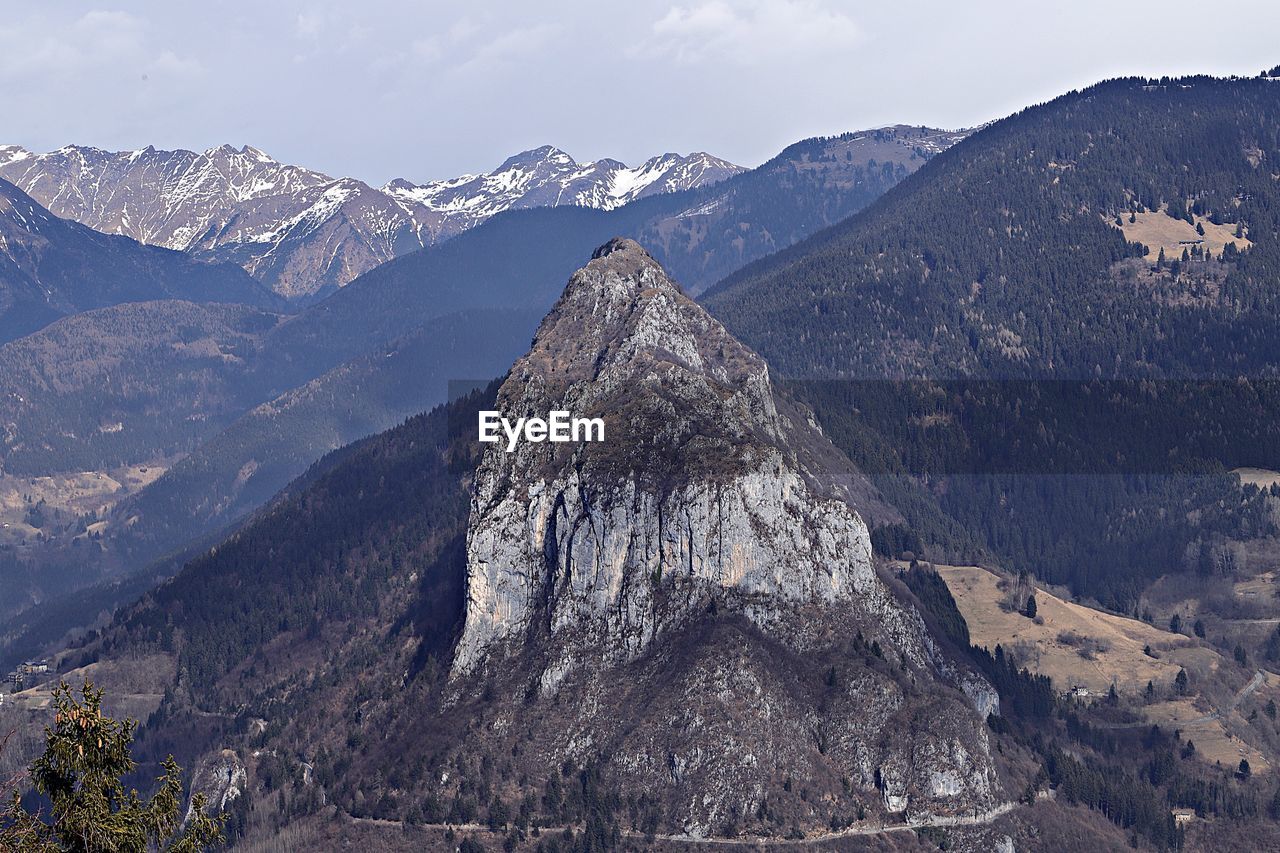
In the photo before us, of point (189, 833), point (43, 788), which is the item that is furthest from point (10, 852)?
point (189, 833)

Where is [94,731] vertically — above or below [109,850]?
above

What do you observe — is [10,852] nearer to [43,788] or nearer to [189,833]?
[43,788]

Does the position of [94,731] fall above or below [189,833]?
above
